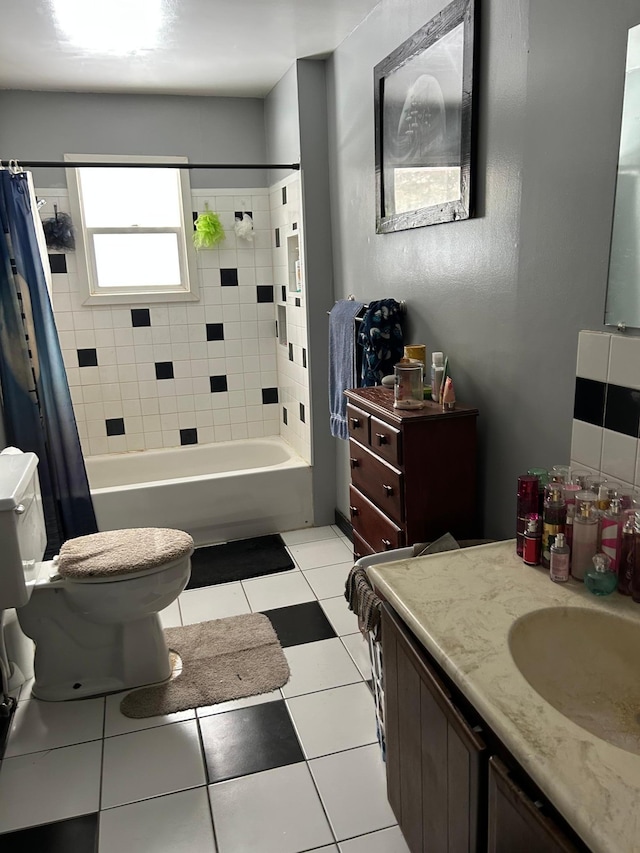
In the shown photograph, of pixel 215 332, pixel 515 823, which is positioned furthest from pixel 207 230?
pixel 515 823

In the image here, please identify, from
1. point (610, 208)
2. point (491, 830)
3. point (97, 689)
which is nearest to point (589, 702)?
point (491, 830)

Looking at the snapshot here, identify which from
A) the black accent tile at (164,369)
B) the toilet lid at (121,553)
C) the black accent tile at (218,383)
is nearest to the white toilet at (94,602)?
the toilet lid at (121,553)

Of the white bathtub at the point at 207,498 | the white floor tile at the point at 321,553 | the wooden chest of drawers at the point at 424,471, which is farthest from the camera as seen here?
the white bathtub at the point at 207,498

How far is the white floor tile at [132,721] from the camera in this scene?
2.11 metres

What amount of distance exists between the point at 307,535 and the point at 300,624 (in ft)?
3.14

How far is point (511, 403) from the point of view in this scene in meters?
1.96

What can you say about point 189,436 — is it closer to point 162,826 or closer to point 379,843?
point 162,826

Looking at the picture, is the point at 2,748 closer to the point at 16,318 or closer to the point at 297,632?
the point at 297,632

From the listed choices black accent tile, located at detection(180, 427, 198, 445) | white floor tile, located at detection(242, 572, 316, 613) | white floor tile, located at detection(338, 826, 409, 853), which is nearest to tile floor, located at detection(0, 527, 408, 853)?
white floor tile, located at detection(338, 826, 409, 853)

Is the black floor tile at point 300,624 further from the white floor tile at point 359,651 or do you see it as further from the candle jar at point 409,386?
the candle jar at point 409,386

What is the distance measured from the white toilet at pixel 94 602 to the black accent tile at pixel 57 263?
173 centimetres

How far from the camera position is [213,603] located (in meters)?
2.89

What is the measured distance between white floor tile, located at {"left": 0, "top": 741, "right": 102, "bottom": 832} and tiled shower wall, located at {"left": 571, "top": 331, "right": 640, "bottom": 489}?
65.8 inches

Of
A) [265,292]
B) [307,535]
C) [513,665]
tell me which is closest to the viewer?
[513,665]
